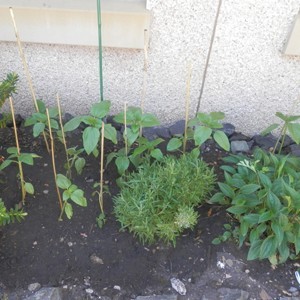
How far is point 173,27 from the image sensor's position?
2367mm

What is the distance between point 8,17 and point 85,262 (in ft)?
4.64

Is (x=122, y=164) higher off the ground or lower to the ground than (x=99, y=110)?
lower

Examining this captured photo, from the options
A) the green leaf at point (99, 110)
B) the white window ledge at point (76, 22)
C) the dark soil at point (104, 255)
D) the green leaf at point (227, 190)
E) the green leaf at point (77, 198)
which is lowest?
the dark soil at point (104, 255)

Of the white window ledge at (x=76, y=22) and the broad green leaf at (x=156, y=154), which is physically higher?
the white window ledge at (x=76, y=22)

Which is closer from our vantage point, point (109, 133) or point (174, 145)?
point (109, 133)

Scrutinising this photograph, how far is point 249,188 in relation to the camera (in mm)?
1952

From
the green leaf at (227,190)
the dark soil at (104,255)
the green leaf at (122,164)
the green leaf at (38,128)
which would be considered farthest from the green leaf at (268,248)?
the green leaf at (38,128)

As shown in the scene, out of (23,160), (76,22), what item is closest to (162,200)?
(23,160)

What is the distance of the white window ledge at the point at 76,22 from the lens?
226cm

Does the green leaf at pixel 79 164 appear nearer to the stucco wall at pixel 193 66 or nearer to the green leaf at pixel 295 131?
the stucco wall at pixel 193 66

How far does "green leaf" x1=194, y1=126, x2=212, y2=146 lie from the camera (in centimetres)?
200

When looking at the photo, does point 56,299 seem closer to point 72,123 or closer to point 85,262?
point 85,262

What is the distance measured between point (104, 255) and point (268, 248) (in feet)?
2.55

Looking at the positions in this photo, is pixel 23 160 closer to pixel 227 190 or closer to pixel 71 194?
pixel 71 194
